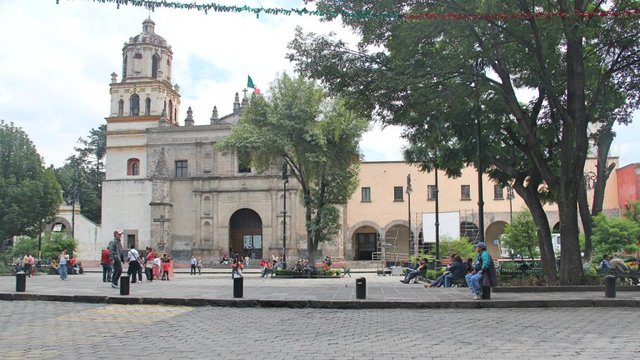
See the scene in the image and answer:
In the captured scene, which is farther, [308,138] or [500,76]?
[308,138]

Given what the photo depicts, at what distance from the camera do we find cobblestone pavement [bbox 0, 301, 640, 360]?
8.05m

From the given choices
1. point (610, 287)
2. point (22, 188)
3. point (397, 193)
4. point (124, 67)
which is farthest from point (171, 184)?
point (610, 287)

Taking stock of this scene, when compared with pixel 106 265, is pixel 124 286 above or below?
below

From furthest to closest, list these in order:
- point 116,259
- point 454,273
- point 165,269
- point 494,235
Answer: point 494,235 < point 165,269 < point 454,273 < point 116,259

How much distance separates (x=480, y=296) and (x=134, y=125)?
41.6 m

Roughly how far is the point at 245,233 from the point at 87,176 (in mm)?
34621

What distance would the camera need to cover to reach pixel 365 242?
172ft

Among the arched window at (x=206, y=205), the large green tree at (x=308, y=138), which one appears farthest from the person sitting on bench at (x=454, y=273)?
the arched window at (x=206, y=205)

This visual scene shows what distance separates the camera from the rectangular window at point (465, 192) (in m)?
49.7

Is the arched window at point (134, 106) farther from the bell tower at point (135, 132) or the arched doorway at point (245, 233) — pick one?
the arched doorway at point (245, 233)

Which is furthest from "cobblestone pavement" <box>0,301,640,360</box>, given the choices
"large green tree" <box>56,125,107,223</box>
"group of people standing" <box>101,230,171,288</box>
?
"large green tree" <box>56,125,107,223</box>

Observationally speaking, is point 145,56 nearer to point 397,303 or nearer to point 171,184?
point 171,184

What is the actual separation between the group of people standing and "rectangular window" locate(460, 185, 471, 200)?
28895mm

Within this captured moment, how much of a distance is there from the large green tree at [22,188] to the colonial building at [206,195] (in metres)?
9.28
